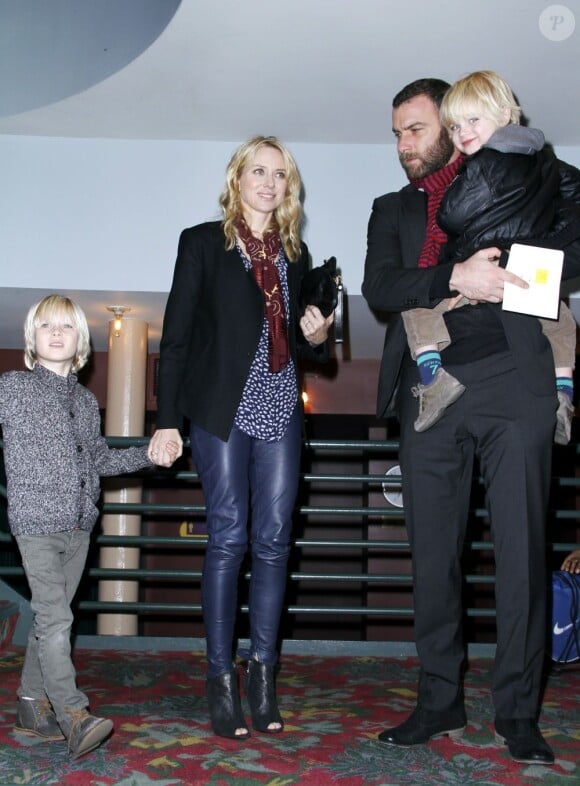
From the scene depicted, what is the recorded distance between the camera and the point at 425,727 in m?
2.01

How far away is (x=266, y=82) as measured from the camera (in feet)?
11.8

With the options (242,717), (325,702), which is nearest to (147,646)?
(325,702)

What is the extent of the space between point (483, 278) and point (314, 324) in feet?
1.80

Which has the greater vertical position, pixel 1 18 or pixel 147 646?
pixel 1 18

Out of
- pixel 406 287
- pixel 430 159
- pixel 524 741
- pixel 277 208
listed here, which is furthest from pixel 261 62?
pixel 524 741

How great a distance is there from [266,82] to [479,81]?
175 centimetres

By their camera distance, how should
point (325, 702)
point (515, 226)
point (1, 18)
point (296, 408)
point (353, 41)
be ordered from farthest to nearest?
1. point (1, 18)
2. point (353, 41)
3. point (325, 702)
4. point (296, 408)
5. point (515, 226)

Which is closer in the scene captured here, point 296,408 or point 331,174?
point 296,408

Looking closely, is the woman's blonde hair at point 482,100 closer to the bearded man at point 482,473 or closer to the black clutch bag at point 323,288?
the bearded man at point 482,473

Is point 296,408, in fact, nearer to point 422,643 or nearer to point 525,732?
point 422,643

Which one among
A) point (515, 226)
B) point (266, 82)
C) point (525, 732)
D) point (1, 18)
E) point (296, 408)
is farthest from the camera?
point (1, 18)

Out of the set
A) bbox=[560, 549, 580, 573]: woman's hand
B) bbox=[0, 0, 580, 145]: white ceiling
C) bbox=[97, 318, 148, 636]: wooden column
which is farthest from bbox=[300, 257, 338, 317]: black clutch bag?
bbox=[97, 318, 148, 636]: wooden column

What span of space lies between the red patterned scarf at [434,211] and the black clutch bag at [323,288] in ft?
0.83

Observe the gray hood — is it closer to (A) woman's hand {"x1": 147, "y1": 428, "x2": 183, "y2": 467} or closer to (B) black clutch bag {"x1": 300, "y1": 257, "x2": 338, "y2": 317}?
(B) black clutch bag {"x1": 300, "y1": 257, "x2": 338, "y2": 317}
